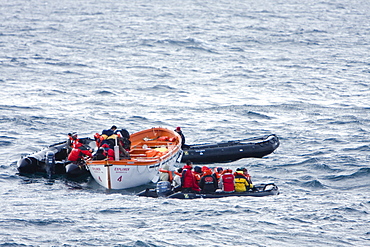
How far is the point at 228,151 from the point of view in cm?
2823

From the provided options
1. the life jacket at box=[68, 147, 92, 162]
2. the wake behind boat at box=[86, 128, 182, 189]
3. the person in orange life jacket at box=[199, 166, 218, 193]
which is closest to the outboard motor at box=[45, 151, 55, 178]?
the life jacket at box=[68, 147, 92, 162]

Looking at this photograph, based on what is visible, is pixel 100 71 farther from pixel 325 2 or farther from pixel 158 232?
pixel 325 2

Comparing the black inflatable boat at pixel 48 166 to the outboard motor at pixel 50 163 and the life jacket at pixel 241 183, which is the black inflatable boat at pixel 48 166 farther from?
the life jacket at pixel 241 183

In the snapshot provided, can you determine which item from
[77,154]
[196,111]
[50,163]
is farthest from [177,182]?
[196,111]

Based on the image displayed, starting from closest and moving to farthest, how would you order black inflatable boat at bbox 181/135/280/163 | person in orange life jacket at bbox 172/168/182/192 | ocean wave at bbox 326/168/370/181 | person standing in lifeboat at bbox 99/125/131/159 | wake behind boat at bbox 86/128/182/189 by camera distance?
1. person in orange life jacket at bbox 172/168/182/192
2. wake behind boat at bbox 86/128/182/189
3. person standing in lifeboat at bbox 99/125/131/159
4. ocean wave at bbox 326/168/370/181
5. black inflatable boat at bbox 181/135/280/163

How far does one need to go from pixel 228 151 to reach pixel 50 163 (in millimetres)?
8414

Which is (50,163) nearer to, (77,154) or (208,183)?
(77,154)

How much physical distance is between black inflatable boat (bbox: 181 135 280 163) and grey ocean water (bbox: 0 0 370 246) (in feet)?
1.62

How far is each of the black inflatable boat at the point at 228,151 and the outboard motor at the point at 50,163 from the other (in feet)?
20.3

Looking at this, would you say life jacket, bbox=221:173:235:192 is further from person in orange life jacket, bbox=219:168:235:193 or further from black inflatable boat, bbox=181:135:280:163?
black inflatable boat, bbox=181:135:280:163

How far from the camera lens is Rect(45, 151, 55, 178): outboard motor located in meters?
24.7

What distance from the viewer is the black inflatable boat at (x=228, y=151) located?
27938 millimetres

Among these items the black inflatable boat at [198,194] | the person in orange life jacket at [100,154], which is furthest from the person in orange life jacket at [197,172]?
the person in orange life jacket at [100,154]

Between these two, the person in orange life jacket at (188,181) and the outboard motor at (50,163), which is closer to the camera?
the person in orange life jacket at (188,181)
